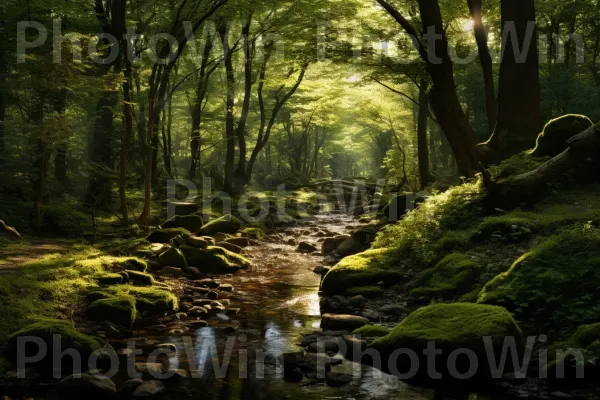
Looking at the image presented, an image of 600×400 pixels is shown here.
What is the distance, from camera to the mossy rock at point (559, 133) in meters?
10.7

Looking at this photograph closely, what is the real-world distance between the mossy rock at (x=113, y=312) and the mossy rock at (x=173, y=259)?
3907 millimetres

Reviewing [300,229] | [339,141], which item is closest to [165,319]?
[300,229]

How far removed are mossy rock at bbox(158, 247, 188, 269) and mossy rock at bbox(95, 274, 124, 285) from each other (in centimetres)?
242

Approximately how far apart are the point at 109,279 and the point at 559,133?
31.0 feet

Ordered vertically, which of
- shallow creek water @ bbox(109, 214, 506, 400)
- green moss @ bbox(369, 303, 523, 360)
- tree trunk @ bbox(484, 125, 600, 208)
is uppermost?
tree trunk @ bbox(484, 125, 600, 208)

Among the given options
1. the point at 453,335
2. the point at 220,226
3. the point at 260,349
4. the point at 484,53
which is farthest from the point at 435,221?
the point at 220,226

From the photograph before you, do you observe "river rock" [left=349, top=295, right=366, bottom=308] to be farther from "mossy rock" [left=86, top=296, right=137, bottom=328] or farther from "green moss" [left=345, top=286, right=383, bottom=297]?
"mossy rock" [left=86, top=296, right=137, bottom=328]

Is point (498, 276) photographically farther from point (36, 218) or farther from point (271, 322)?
point (36, 218)

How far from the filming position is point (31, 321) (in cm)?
688

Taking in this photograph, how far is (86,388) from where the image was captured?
5371mm

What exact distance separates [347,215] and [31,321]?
21262 mm

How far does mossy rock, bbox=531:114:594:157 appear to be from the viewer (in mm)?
10734

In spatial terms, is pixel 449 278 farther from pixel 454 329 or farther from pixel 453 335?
pixel 453 335

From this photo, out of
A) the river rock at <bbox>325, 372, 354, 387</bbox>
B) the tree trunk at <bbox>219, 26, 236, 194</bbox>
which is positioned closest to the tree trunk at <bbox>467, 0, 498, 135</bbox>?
the river rock at <bbox>325, 372, 354, 387</bbox>
